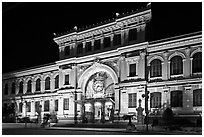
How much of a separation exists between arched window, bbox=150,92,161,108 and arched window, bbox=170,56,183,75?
2.89m

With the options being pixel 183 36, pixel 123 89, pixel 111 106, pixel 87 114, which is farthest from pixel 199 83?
pixel 87 114

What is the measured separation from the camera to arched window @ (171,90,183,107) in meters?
35.3

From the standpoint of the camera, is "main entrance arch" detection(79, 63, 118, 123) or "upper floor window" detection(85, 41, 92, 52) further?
"upper floor window" detection(85, 41, 92, 52)

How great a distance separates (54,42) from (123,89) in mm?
16794

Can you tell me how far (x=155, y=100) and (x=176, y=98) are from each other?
2.58 metres

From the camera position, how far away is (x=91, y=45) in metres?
45.2

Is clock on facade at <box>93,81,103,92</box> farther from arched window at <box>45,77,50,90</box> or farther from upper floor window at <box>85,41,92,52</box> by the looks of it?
arched window at <box>45,77,50,90</box>

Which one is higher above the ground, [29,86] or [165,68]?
[165,68]

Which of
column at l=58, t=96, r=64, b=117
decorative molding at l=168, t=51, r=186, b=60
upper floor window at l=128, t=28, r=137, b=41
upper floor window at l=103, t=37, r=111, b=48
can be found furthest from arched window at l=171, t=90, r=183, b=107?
column at l=58, t=96, r=64, b=117

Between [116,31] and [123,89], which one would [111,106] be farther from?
[116,31]

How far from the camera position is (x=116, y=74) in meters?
41.1

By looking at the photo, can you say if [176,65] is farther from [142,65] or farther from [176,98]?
[142,65]

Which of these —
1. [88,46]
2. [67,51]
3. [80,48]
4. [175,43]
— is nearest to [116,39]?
[88,46]

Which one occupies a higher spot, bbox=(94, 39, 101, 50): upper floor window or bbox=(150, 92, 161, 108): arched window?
bbox=(94, 39, 101, 50): upper floor window
